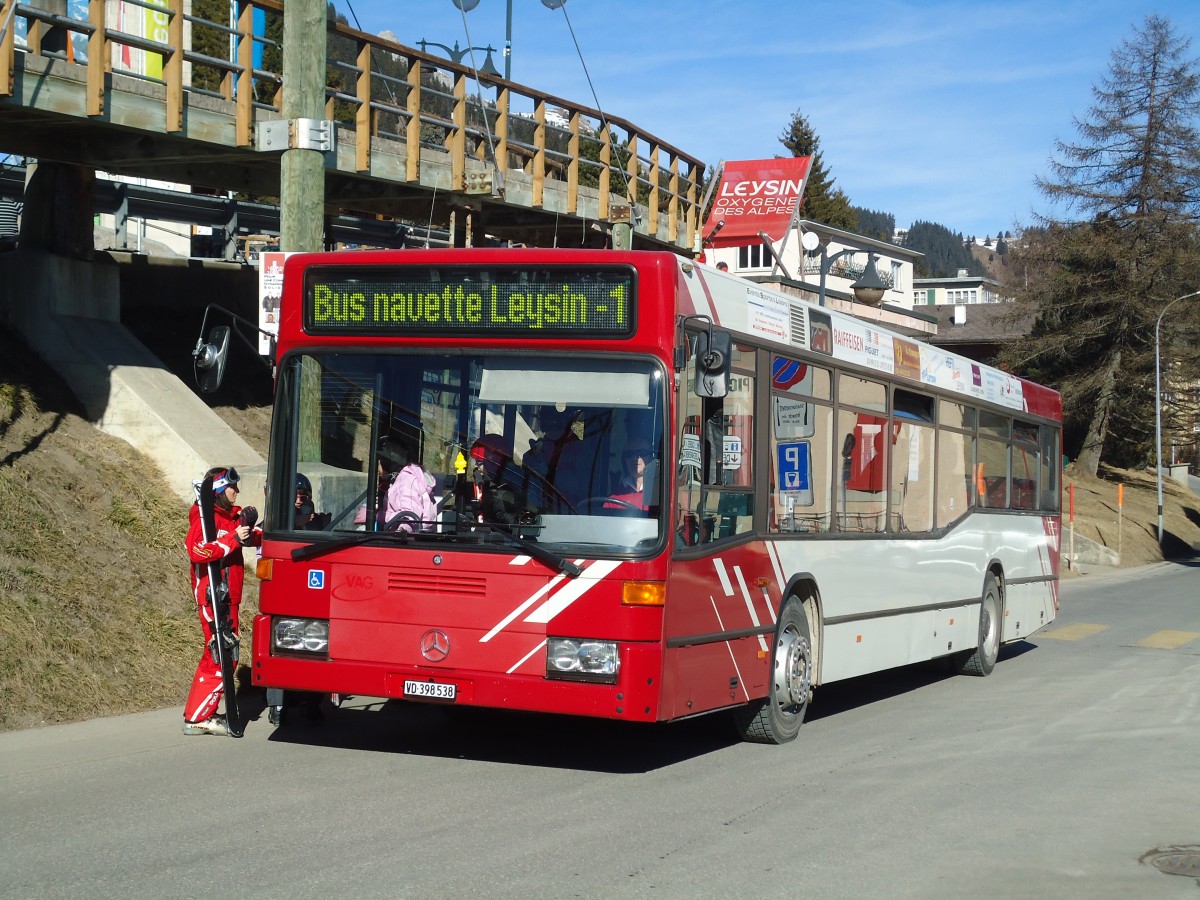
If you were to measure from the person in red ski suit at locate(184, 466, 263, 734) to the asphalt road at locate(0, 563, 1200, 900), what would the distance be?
175mm

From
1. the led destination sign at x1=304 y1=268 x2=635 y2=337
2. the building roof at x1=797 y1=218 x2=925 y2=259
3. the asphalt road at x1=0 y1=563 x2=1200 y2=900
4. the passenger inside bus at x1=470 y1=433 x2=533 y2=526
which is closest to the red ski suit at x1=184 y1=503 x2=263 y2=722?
the asphalt road at x1=0 y1=563 x2=1200 y2=900

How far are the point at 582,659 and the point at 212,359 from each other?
8.92ft

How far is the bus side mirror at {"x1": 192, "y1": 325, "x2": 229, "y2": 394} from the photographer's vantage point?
324 inches

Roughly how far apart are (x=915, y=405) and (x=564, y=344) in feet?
17.7

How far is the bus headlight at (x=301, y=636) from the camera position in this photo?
8312mm

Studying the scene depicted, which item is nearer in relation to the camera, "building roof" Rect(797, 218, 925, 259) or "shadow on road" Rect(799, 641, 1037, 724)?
Result: "shadow on road" Rect(799, 641, 1037, 724)

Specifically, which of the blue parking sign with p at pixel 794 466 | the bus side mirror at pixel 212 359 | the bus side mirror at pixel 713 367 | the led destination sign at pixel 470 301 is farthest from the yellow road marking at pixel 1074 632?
the bus side mirror at pixel 212 359

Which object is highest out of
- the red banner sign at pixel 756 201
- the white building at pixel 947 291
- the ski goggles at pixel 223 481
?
the white building at pixel 947 291

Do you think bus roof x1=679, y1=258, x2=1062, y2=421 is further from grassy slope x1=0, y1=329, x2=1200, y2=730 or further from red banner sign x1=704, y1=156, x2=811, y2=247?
red banner sign x1=704, y1=156, x2=811, y2=247

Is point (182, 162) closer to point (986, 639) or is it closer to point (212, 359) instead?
point (212, 359)

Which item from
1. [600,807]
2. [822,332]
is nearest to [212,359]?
[600,807]

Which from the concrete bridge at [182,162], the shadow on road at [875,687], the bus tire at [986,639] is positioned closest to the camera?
the shadow on road at [875,687]

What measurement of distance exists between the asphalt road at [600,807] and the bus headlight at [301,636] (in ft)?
2.22

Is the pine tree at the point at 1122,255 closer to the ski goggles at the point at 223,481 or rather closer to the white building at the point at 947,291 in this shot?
the ski goggles at the point at 223,481
